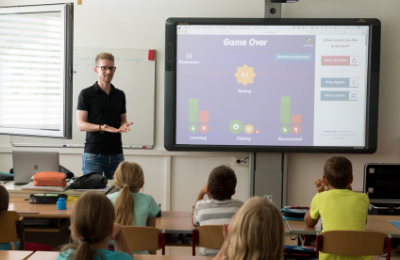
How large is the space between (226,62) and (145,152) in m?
1.34

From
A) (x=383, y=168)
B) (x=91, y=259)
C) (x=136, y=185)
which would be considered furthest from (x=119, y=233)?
(x=383, y=168)

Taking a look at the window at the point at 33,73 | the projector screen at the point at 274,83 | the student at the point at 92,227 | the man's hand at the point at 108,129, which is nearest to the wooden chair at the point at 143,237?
the student at the point at 92,227

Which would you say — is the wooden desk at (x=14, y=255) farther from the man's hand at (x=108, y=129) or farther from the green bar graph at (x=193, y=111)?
the green bar graph at (x=193, y=111)

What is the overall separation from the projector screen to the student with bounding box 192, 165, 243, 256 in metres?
2.03

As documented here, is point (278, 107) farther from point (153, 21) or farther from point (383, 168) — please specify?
point (153, 21)

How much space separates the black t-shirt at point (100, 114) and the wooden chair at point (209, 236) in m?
1.64

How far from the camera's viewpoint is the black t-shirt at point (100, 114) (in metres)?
3.71

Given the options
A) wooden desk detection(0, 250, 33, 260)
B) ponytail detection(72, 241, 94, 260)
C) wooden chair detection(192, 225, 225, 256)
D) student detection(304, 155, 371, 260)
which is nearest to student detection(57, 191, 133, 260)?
ponytail detection(72, 241, 94, 260)

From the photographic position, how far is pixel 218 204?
2.45 metres

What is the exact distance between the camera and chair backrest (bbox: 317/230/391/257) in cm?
227

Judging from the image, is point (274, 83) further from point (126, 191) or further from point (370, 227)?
point (126, 191)

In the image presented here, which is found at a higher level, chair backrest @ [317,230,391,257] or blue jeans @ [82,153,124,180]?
blue jeans @ [82,153,124,180]

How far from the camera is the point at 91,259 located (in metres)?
1.49

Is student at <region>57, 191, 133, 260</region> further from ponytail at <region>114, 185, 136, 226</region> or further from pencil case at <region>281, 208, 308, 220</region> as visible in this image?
pencil case at <region>281, 208, 308, 220</region>
